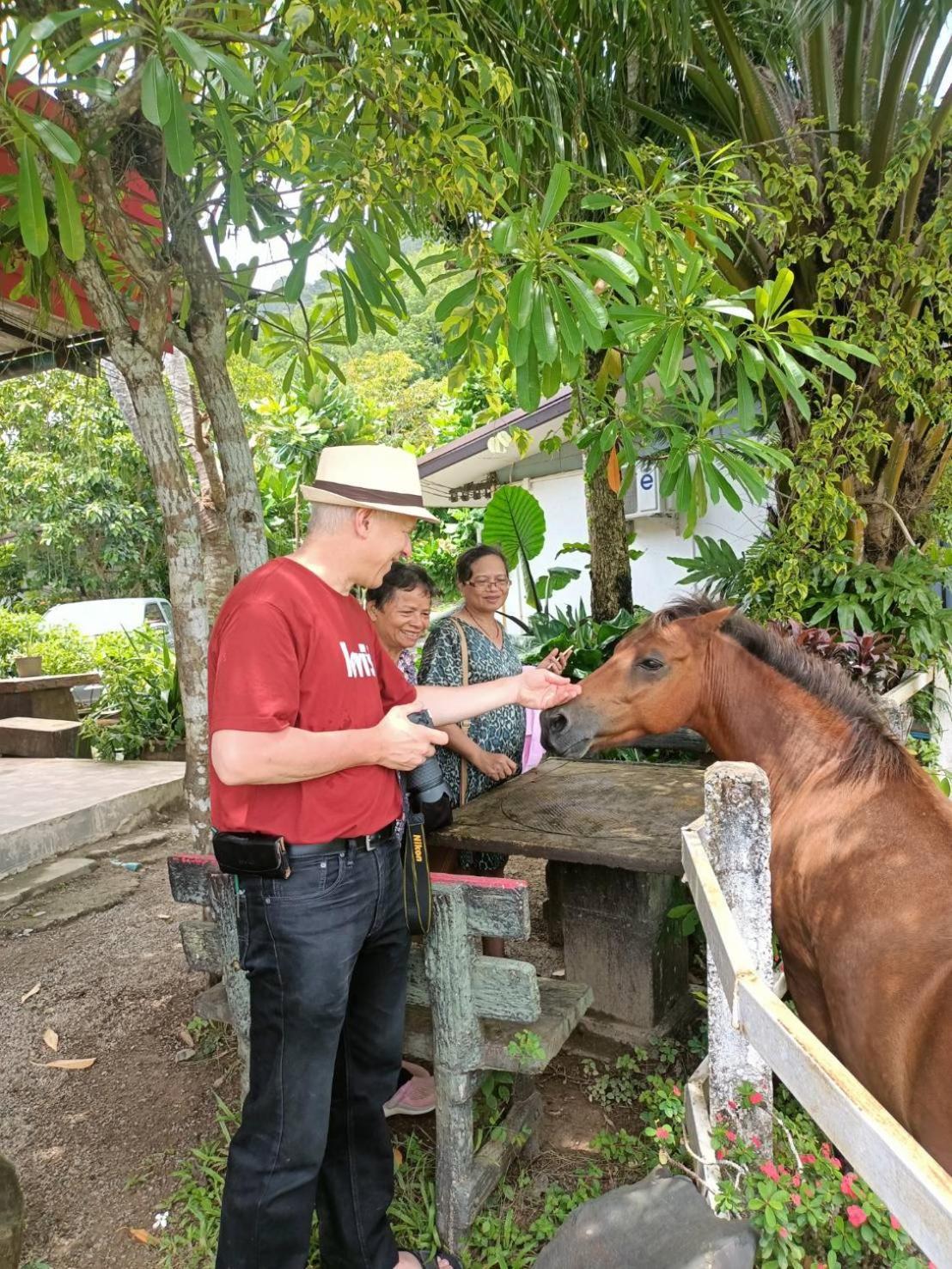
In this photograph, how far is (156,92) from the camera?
1.98 meters

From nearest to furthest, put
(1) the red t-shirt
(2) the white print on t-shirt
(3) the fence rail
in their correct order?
(3) the fence rail
(1) the red t-shirt
(2) the white print on t-shirt

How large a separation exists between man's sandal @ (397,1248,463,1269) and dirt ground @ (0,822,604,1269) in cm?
58

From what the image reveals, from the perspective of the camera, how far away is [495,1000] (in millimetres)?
2305

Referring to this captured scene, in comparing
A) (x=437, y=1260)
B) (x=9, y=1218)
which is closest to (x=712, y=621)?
(x=437, y=1260)

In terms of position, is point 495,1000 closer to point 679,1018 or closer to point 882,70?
point 679,1018

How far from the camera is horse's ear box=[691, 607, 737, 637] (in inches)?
107

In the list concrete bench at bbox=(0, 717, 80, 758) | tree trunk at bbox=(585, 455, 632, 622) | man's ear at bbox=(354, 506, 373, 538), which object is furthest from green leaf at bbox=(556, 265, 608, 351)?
concrete bench at bbox=(0, 717, 80, 758)

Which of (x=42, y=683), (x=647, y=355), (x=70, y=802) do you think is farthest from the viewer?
(x=42, y=683)

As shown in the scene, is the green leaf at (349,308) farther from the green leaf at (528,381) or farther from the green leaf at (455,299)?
the green leaf at (528,381)

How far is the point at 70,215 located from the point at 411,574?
1.61 m

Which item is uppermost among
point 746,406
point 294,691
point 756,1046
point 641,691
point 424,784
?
point 746,406

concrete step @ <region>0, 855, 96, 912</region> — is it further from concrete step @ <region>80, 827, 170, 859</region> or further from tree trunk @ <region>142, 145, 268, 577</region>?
tree trunk @ <region>142, 145, 268, 577</region>

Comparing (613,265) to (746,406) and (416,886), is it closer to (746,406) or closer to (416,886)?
(746,406)

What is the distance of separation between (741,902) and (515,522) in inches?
256
